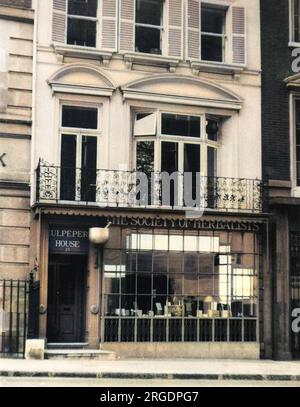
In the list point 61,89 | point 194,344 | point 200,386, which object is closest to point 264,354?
point 194,344

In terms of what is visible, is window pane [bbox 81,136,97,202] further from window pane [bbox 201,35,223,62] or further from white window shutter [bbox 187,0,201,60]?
window pane [bbox 201,35,223,62]

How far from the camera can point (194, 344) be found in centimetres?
2122

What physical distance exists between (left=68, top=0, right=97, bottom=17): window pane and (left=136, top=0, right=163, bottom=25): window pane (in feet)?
4.29

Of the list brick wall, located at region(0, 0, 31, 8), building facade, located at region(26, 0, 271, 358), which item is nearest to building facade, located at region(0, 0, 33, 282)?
brick wall, located at region(0, 0, 31, 8)

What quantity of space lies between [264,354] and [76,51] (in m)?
9.75

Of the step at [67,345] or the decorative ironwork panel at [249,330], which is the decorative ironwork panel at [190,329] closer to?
the decorative ironwork panel at [249,330]

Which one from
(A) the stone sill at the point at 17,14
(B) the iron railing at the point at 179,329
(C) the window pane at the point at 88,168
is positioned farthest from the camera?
(C) the window pane at the point at 88,168

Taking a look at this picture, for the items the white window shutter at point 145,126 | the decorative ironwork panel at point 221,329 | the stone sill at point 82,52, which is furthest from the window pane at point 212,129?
the decorative ironwork panel at point 221,329

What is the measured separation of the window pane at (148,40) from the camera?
22344 mm

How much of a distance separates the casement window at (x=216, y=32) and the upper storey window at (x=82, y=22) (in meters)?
2.74

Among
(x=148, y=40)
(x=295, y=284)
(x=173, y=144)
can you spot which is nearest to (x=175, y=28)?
(x=148, y=40)

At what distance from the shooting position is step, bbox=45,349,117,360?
19656mm

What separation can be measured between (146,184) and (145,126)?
1665 millimetres

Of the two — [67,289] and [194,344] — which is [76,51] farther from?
[194,344]
